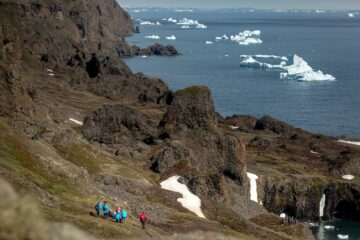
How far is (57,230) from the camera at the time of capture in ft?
37.7

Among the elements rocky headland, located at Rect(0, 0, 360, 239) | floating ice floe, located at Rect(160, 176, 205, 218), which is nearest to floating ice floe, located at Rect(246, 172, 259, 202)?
rocky headland, located at Rect(0, 0, 360, 239)

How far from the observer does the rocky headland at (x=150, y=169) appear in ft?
98.0

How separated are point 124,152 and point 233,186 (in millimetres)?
12922

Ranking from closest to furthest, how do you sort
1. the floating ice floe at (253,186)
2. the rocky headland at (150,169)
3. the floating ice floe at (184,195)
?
the rocky headland at (150,169) < the floating ice floe at (184,195) < the floating ice floe at (253,186)

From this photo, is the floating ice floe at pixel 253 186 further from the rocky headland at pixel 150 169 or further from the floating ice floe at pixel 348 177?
the floating ice floe at pixel 348 177

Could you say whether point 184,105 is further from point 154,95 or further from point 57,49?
point 57,49

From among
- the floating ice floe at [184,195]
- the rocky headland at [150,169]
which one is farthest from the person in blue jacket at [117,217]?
the floating ice floe at [184,195]

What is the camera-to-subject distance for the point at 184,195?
50.1 metres

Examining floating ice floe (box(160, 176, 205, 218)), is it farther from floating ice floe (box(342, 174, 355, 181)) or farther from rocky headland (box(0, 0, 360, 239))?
floating ice floe (box(342, 174, 355, 181))

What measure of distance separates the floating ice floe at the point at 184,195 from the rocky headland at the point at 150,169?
0.66 m

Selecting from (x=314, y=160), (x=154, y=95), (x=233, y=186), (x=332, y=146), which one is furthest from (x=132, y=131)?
(x=154, y=95)

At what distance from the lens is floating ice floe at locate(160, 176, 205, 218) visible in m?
47.9

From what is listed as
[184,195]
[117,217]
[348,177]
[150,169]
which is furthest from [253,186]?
[117,217]

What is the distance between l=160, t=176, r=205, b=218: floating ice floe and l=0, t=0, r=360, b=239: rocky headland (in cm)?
66
